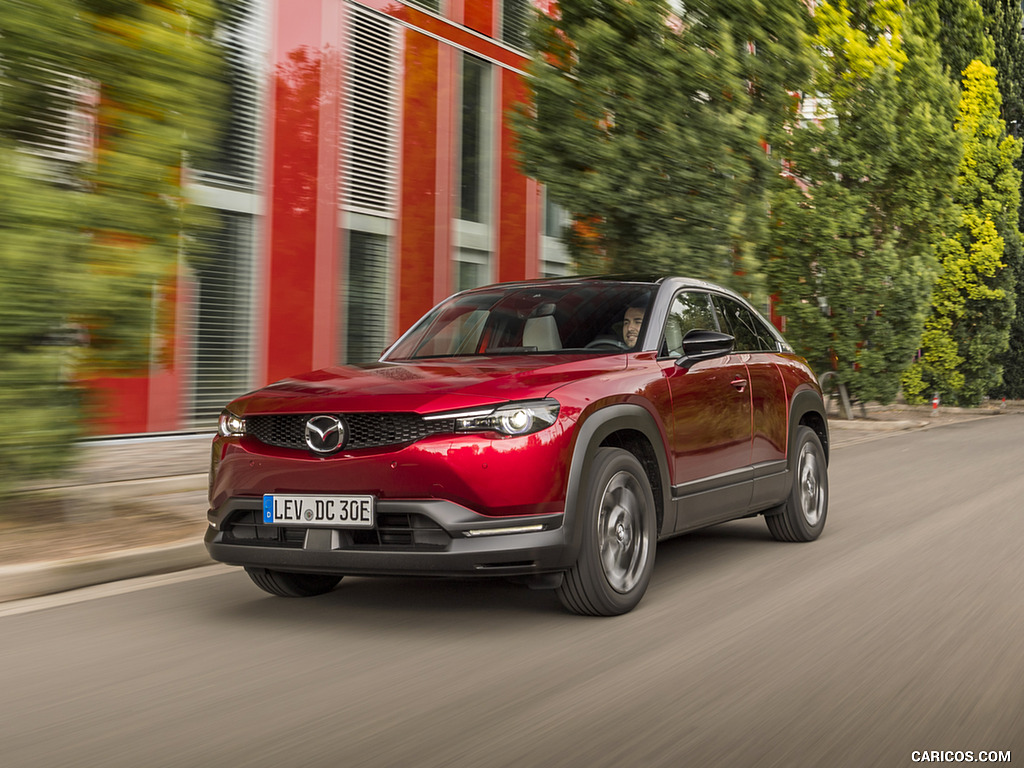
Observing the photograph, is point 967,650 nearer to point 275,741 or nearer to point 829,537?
point 275,741

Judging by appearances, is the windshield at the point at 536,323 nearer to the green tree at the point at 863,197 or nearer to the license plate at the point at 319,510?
the license plate at the point at 319,510

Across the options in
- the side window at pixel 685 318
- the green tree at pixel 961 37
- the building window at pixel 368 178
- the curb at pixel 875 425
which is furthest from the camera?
the green tree at pixel 961 37

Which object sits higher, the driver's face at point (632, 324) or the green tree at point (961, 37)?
the green tree at point (961, 37)

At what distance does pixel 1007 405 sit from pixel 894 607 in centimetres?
3057

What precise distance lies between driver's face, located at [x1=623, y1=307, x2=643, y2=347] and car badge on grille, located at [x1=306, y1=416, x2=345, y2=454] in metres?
1.75

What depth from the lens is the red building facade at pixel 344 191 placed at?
14.3 meters

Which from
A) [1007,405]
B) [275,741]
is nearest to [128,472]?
[275,741]

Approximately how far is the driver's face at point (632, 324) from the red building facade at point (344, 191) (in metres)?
7.24

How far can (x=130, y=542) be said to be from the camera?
7203mm

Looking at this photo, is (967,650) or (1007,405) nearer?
(967,650)

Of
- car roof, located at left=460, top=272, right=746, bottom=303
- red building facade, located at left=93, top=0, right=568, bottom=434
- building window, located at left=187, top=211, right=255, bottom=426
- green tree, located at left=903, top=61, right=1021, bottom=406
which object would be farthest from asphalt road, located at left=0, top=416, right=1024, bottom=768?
green tree, located at left=903, top=61, right=1021, bottom=406

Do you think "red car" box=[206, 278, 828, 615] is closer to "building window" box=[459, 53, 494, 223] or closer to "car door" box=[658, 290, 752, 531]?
"car door" box=[658, 290, 752, 531]

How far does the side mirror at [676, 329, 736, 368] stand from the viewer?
6031 mm

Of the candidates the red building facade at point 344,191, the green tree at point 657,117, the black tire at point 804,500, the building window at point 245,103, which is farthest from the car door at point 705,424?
the building window at point 245,103
